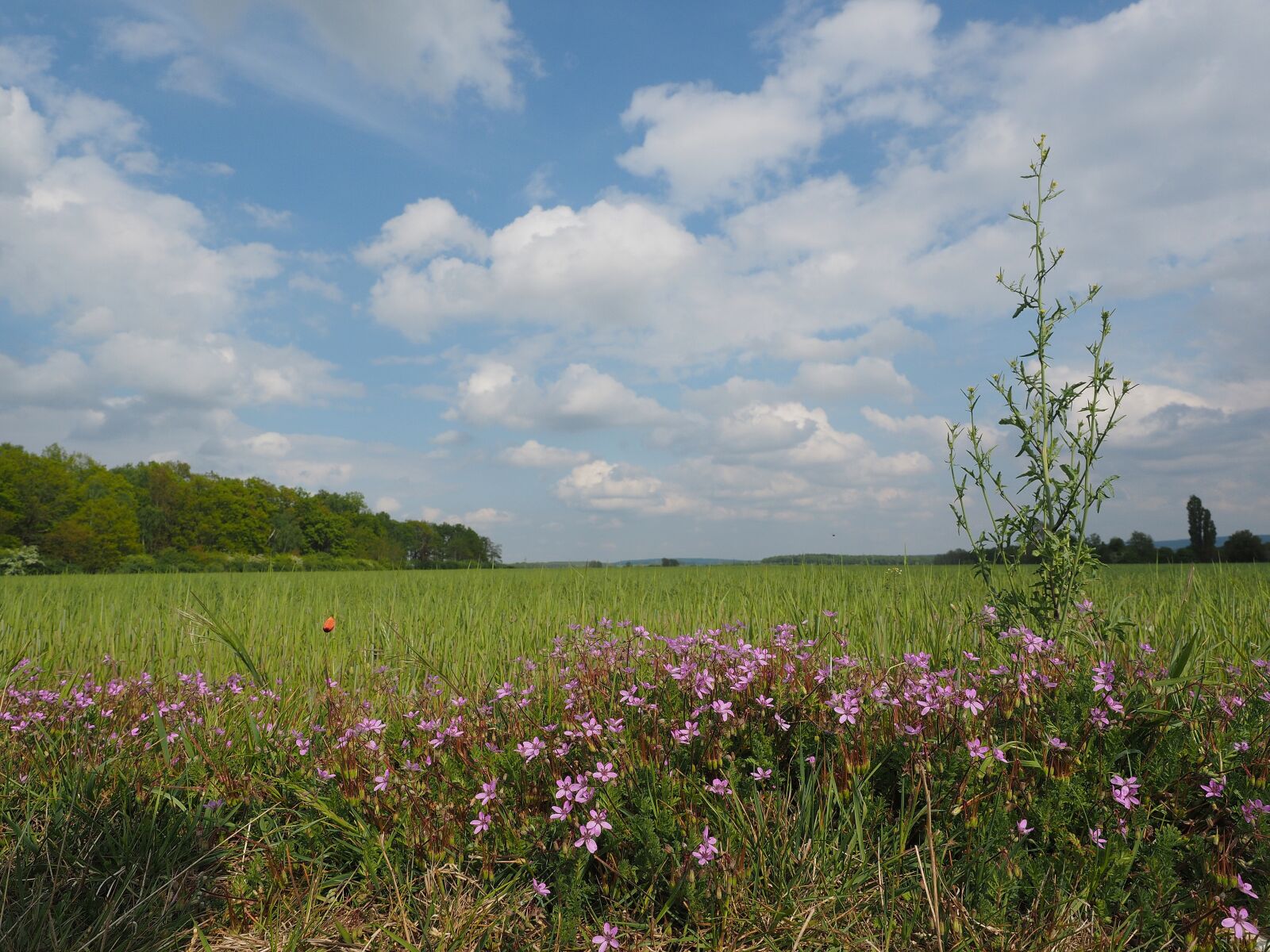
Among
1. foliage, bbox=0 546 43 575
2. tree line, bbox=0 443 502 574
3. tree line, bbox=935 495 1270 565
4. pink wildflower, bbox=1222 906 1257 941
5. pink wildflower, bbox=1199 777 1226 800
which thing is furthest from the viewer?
tree line, bbox=0 443 502 574

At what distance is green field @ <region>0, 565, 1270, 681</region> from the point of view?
497cm

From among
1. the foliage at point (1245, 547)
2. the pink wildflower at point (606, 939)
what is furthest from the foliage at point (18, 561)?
the foliage at point (1245, 547)

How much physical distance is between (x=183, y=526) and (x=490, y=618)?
67539 millimetres

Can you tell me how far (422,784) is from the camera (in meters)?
2.93

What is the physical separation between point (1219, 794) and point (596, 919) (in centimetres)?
228

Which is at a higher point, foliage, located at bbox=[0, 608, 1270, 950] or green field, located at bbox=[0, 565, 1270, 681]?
green field, located at bbox=[0, 565, 1270, 681]

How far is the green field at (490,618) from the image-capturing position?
4.97 m

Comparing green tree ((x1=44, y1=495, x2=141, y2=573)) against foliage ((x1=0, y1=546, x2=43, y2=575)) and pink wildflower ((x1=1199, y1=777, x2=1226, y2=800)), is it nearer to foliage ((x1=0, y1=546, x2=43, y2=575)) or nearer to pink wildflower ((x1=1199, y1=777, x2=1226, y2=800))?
foliage ((x1=0, y1=546, x2=43, y2=575))

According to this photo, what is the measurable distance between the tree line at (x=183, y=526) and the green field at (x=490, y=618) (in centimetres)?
1903

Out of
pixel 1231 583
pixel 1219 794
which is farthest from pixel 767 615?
pixel 1231 583

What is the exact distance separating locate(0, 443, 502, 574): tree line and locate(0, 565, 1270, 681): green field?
19033mm

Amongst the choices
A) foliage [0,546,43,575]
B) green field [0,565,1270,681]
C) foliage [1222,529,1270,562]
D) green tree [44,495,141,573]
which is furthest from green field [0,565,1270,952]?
green tree [44,495,141,573]

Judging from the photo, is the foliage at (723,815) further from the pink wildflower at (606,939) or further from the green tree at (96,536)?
the green tree at (96,536)

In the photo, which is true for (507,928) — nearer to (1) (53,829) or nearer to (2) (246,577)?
(1) (53,829)
